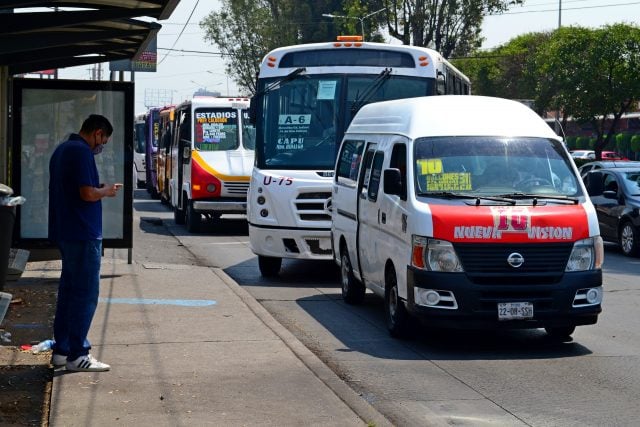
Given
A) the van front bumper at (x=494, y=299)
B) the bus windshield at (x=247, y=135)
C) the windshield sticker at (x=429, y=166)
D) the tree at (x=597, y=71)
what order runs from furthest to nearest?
the tree at (x=597, y=71)
the bus windshield at (x=247, y=135)
the windshield sticker at (x=429, y=166)
the van front bumper at (x=494, y=299)

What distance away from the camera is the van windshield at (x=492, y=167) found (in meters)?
10.7

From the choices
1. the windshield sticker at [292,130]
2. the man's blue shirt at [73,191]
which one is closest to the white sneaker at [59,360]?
the man's blue shirt at [73,191]

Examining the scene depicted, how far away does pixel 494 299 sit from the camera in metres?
9.98

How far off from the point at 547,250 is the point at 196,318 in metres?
3.64

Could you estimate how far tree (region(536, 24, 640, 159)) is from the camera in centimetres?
4647

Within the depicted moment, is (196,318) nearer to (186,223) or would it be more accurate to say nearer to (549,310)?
(549,310)

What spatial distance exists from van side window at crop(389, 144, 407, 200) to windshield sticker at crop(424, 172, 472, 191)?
239 millimetres

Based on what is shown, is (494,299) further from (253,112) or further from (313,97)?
(253,112)

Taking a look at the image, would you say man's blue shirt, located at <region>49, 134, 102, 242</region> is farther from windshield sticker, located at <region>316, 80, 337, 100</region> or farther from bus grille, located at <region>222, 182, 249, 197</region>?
bus grille, located at <region>222, 182, 249, 197</region>

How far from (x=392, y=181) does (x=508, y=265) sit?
4.64 ft

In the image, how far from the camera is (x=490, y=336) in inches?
444

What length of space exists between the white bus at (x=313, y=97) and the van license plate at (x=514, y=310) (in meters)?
5.59

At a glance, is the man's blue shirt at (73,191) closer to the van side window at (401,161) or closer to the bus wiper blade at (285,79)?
the van side window at (401,161)

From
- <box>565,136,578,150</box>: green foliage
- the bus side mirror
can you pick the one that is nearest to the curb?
the bus side mirror
